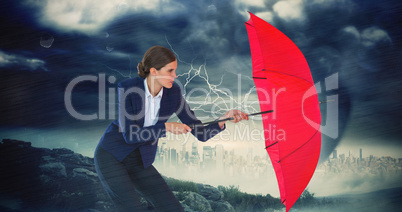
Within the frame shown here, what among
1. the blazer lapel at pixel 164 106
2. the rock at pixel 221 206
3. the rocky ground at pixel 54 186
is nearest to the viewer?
the blazer lapel at pixel 164 106

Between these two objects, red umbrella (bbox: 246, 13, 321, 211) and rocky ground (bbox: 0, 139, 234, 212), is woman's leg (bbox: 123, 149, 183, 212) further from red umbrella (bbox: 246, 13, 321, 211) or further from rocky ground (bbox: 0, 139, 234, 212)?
rocky ground (bbox: 0, 139, 234, 212)

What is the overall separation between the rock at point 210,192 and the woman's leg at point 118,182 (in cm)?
220

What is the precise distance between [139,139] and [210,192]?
7.84 feet

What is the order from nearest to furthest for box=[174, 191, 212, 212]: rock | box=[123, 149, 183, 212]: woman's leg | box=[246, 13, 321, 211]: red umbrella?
box=[246, 13, 321, 211]: red umbrella → box=[123, 149, 183, 212]: woman's leg → box=[174, 191, 212, 212]: rock

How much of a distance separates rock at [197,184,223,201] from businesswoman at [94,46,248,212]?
211 cm

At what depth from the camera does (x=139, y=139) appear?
1821 mm

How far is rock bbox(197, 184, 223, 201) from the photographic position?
3.95 meters

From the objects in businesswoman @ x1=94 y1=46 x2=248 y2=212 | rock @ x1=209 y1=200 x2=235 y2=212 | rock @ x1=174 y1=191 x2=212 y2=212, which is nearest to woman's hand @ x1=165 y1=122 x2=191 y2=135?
businesswoman @ x1=94 y1=46 x2=248 y2=212

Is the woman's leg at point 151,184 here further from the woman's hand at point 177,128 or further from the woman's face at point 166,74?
the woman's face at point 166,74

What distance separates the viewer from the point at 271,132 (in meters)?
1.80

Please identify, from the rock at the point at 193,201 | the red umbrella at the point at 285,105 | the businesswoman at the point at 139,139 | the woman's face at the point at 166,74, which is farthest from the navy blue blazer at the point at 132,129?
the rock at the point at 193,201

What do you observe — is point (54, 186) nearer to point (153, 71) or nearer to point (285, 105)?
point (153, 71)

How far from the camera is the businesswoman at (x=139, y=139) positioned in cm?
183

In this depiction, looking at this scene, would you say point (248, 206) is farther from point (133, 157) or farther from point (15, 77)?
point (15, 77)
